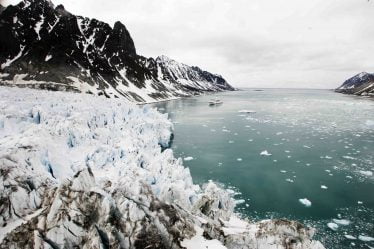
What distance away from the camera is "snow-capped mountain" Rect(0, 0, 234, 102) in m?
93.3

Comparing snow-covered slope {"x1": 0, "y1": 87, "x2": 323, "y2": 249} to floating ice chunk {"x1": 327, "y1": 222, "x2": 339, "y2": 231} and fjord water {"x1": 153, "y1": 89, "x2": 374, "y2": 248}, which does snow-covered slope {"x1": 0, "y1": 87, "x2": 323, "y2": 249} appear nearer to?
fjord water {"x1": 153, "y1": 89, "x2": 374, "y2": 248}

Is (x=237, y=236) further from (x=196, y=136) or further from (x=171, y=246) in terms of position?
(x=196, y=136)

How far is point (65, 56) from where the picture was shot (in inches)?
4060

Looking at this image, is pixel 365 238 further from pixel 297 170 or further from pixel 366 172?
pixel 366 172

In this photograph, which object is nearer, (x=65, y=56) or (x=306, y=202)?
(x=306, y=202)

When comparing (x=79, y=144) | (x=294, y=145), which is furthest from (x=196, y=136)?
(x=79, y=144)

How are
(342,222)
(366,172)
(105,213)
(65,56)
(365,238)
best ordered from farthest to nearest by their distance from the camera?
(65,56), (366,172), (342,222), (365,238), (105,213)

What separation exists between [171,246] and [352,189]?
17.5 m

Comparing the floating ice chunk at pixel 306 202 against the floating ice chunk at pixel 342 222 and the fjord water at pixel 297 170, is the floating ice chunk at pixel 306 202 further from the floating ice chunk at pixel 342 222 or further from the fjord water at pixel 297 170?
the floating ice chunk at pixel 342 222

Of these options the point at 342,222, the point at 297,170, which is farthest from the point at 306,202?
the point at 297,170

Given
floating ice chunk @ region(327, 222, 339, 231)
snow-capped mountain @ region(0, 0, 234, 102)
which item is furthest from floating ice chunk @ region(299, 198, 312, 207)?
snow-capped mountain @ region(0, 0, 234, 102)

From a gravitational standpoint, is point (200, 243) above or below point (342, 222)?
above

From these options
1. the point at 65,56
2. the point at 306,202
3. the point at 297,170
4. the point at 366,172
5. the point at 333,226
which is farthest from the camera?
the point at 65,56

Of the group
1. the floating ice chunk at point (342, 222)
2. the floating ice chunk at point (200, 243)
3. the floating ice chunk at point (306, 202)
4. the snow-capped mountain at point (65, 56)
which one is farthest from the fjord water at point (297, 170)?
the snow-capped mountain at point (65, 56)
